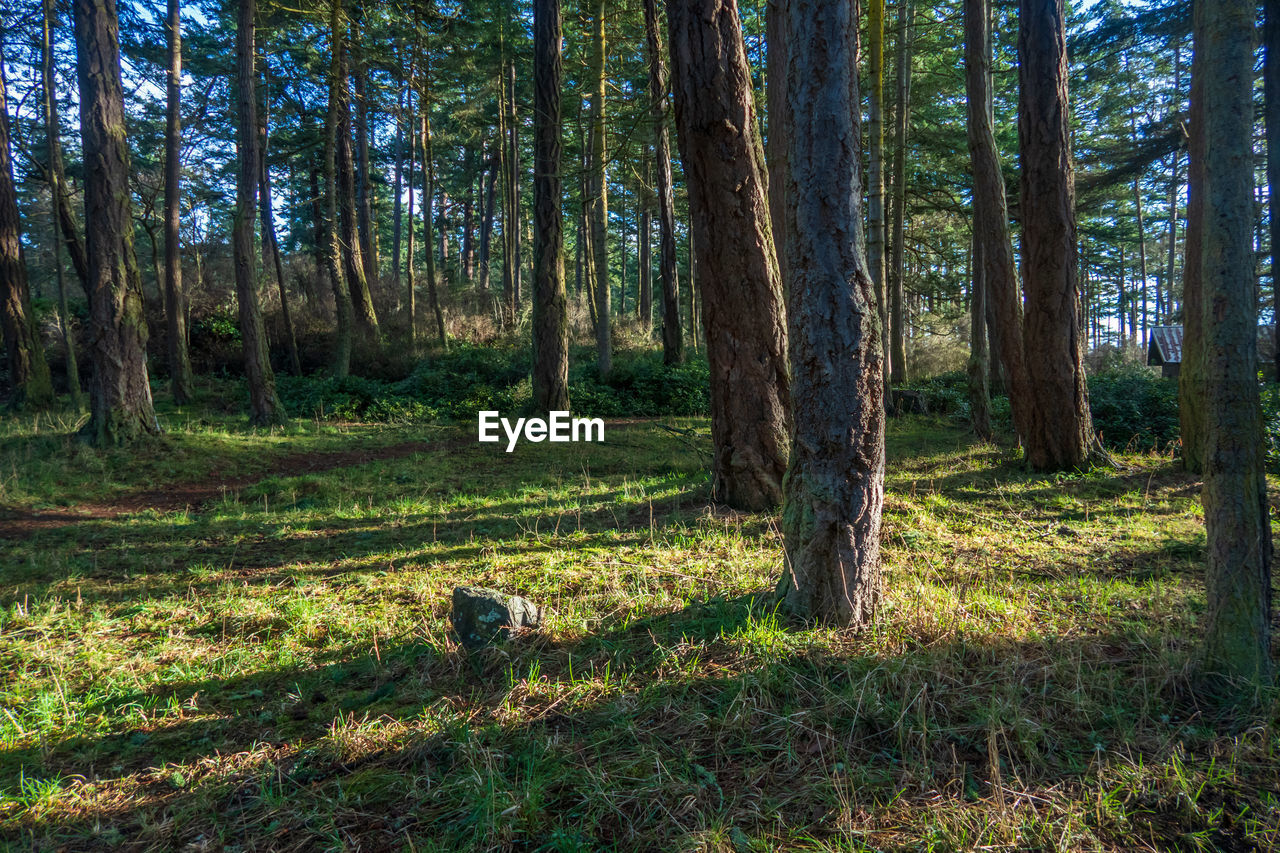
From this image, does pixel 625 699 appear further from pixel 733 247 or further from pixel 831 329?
pixel 733 247

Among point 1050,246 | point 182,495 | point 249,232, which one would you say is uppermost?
point 249,232

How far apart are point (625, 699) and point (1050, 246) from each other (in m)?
7.51

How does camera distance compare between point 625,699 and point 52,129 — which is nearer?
point 625,699

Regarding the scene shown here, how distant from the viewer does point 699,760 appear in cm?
235

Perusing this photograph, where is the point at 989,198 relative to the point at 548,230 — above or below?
below

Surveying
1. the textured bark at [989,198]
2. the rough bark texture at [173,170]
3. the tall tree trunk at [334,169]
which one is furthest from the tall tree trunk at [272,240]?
the textured bark at [989,198]

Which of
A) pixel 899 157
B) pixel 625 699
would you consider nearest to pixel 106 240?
pixel 625 699

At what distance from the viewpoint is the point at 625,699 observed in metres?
2.72

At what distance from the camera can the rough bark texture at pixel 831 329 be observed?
3.05 m

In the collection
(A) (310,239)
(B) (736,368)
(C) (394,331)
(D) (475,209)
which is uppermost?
(D) (475,209)

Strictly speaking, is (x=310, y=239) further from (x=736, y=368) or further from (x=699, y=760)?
(x=699, y=760)

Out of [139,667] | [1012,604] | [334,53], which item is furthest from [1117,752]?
[334,53]

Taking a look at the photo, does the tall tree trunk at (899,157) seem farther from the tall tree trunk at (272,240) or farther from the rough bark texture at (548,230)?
the tall tree trunk at (272,240)

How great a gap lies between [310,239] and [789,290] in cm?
2829
